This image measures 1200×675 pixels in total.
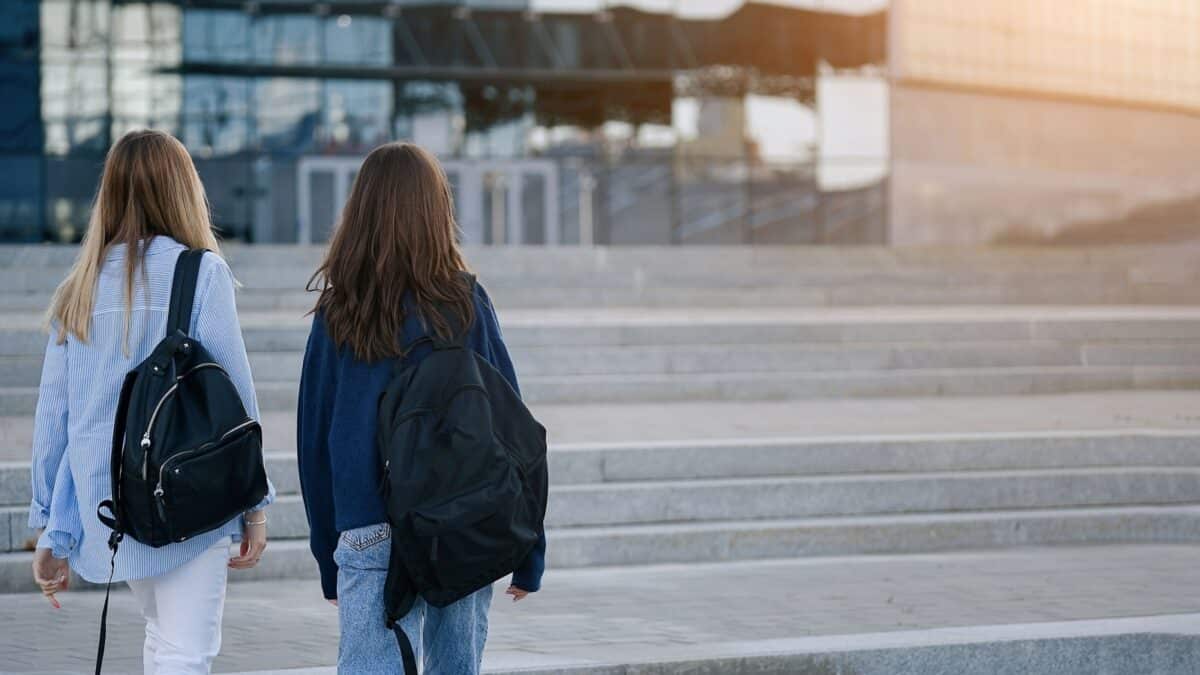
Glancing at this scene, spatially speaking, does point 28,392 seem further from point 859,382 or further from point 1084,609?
point 1084,609

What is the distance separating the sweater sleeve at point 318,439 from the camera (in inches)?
146

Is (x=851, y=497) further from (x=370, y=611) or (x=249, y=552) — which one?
(x=370, y=611)

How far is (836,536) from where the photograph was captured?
8898mm

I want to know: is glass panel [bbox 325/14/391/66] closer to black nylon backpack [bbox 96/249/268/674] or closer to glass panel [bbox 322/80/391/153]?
glass panel [bbox 322/80/391/153]

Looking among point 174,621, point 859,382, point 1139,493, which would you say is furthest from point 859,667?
point 859,382

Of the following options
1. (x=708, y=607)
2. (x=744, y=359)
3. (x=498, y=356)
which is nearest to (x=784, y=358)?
(x=744, y=359)

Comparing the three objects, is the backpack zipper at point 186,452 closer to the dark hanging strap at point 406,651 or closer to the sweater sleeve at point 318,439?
the sweater sleeve at point 318,439

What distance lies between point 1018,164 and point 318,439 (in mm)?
32796

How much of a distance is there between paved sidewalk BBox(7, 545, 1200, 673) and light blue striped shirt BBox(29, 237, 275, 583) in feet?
6.99

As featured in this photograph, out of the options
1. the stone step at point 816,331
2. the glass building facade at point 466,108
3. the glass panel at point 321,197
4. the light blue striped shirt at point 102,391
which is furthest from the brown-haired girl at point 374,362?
the glass panel at point 321,197

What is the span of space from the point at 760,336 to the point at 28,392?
635 centimetres

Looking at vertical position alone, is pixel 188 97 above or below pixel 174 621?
above

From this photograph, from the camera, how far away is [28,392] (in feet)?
39.4

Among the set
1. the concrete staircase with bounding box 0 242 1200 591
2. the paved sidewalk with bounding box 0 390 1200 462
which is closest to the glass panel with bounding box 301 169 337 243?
the concrete staircase with bounding box 0 242 1200 591
